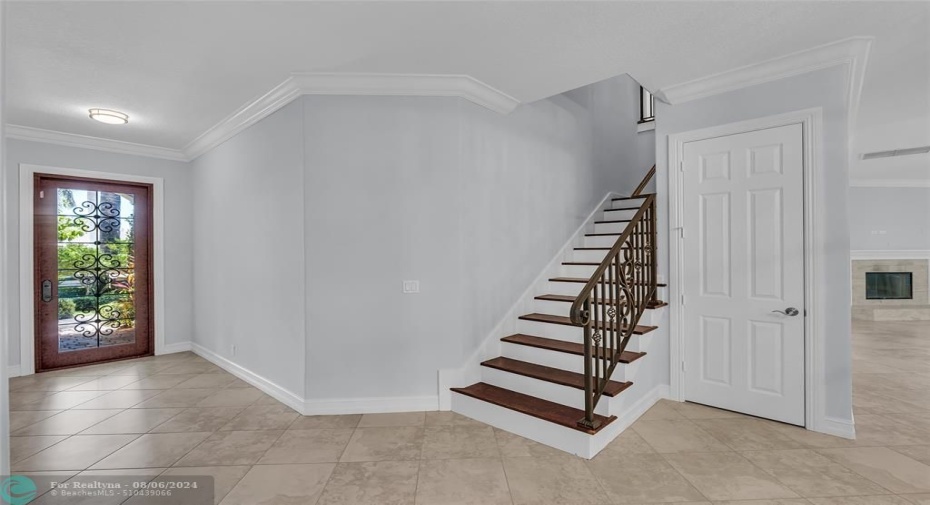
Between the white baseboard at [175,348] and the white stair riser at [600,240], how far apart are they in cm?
518

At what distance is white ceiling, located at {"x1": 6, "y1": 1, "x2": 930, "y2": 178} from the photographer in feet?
7.64

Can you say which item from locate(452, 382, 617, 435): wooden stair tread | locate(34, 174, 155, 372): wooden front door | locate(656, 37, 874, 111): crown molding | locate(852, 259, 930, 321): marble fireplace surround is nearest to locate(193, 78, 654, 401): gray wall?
locate(452, 382, 617, 435): wooden stair tread

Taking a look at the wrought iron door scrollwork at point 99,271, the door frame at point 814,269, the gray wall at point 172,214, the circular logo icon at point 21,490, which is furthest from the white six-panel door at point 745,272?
the wrought iron door scrollwork at point 99,271

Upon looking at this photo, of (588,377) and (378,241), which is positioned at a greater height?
(378,241)

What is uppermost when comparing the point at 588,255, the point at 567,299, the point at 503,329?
the point at 588,255

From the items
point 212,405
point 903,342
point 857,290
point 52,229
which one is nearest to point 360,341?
point 212,405

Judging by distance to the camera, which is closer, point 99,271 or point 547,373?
point 547,373

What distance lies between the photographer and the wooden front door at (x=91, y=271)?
444cm

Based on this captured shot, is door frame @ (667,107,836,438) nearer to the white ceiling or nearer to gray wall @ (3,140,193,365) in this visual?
the white ceiling

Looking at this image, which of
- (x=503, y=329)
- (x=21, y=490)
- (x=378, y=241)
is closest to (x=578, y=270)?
(x=503, y=329)

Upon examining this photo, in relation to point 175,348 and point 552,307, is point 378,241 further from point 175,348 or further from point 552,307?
point 175,348

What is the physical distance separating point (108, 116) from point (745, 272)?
19.0ft

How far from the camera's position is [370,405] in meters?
3.27

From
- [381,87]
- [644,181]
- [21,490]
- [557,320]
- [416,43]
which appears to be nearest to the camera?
[21,490]
